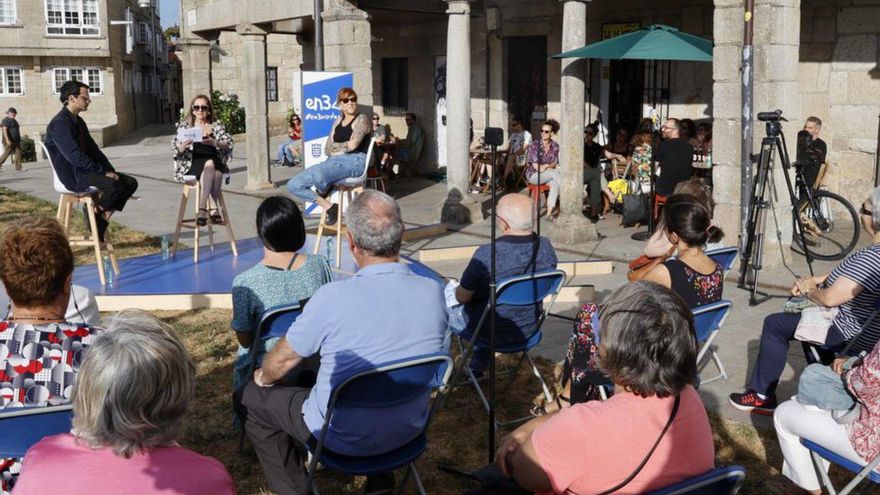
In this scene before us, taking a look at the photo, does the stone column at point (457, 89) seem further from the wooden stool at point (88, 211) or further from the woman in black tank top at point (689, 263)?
the woman in black tank top at point (689, 263)

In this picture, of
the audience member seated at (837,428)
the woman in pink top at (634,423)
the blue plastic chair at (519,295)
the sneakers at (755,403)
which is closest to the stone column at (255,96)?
the blue plastic chair at (519,295)

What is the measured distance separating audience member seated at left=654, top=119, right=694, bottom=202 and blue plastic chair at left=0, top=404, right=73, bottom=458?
7511mm

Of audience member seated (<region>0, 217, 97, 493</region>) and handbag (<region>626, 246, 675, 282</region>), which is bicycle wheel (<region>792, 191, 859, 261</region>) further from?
audience member seated (<region>0, 217, 97, 493</region>)

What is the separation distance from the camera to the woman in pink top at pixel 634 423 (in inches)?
96.0

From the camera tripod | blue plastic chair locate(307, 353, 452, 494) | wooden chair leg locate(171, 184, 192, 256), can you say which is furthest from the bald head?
wooden chair leg locate(171, 184, 192, 256)

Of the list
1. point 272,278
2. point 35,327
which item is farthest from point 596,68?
point 35,327


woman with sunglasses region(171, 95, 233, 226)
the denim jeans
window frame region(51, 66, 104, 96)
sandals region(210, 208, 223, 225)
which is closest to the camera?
the denim jeans

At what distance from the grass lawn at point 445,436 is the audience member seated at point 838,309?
0.87ft

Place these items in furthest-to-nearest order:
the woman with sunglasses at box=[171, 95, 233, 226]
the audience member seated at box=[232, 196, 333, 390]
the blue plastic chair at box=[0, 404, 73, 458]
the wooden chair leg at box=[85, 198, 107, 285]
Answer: the woman with sunglasses at box=[171, 95, 233, 226]
the wooden chair leg at box=[85, 198, 107, 285]
the audience member seated at box=[232, 196, 333, 390]
the blue plastic chair at box=[0, 404, 73, 458]

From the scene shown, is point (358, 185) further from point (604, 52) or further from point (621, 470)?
point (621, 470)

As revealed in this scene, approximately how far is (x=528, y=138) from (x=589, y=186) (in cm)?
204

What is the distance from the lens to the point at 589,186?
38.3ft

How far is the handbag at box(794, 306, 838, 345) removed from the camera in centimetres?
441

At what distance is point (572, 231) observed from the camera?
381 inches
